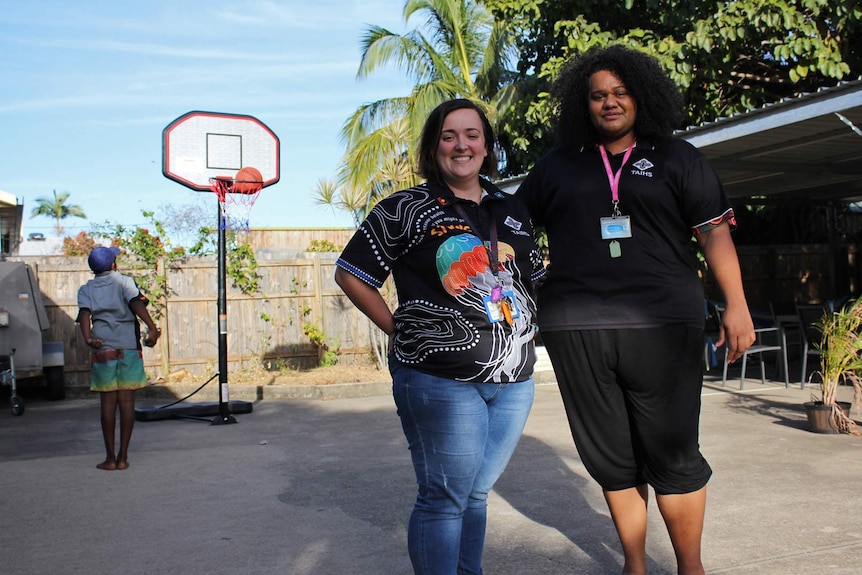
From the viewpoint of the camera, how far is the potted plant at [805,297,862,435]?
683cm

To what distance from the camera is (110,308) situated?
6.79m

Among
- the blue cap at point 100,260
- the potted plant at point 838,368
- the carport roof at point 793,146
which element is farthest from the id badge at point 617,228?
the blue cap at point 100,260

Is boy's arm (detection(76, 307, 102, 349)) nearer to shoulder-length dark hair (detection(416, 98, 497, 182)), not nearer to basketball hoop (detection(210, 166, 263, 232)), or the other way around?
basketball hoop (detection(210, 166, 263, 232))

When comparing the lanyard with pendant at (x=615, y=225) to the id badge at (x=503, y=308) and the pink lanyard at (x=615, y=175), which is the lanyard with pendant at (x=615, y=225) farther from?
the id badge at (x=503, y=308)

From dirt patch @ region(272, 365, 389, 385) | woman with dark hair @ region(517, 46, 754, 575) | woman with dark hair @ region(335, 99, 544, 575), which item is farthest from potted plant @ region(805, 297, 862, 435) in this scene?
dirt patch @ region(272, 365, 389, 385)

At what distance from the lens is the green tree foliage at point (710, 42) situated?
37.3 feet

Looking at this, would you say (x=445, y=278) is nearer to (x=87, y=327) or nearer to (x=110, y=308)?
(x=110, y=308)

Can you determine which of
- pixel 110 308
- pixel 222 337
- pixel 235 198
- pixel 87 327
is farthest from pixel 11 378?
pixel 110 308

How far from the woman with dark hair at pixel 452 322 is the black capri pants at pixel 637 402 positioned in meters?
0.26

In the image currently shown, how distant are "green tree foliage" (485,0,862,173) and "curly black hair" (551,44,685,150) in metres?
7.27

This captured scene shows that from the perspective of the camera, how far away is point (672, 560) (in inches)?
154

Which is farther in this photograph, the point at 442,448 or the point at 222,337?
the point at 222,337

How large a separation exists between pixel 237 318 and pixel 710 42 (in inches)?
317

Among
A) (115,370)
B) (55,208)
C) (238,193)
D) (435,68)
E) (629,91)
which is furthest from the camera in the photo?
(55,208)
